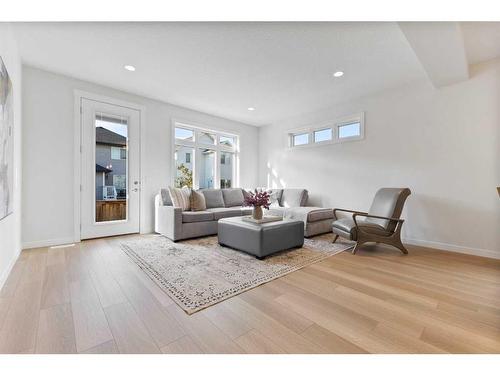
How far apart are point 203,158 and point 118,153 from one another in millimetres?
1876

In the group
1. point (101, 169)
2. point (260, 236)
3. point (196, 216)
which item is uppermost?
point (101, 169)

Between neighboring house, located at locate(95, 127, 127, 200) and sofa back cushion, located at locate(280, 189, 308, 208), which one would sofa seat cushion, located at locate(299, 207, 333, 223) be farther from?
Answer: neighboring house, located at locate(95, 127, 127, 200)

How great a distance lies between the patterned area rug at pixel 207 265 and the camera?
1.91 metres

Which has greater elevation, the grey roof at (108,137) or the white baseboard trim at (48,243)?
the grey roof at (108,137)

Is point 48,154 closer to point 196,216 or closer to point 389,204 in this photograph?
point 196,216

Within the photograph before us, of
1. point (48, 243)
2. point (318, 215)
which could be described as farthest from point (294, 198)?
point (48, 243)

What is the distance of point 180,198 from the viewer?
398 centimetres

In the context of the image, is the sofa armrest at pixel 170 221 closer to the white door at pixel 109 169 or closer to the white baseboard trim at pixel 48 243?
the white door at pixel 109 169

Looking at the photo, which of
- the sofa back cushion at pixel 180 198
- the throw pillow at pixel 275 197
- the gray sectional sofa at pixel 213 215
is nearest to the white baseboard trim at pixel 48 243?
the gray sectional sofa at pixel 213 215

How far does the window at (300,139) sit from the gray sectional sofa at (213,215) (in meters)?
1.27

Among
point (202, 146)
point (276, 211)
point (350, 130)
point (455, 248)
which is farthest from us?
point (202, 146)

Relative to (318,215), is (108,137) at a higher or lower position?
higher

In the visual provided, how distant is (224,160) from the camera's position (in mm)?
5793

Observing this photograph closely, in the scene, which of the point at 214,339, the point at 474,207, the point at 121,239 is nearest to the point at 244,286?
the point at 214,339
